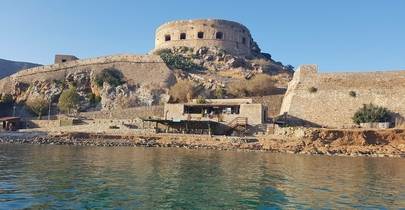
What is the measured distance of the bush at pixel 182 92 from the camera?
4938 centimetres

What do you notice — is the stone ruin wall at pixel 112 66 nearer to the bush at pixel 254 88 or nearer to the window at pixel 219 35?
the bush at pixel 254 88

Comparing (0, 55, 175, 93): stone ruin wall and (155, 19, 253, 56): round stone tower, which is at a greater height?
(155, 19, 253, 56): round stone tower

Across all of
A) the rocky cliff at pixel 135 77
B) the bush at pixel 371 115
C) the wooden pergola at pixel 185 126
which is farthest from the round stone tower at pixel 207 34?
the bush at pixel 371 115

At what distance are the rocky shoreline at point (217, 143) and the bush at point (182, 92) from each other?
12.4 m

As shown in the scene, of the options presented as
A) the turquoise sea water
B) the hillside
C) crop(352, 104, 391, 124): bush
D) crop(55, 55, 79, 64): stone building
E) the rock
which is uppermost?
the hillside

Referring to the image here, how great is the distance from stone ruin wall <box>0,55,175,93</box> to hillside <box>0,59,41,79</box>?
48886 mm

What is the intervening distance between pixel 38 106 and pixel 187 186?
140 ft

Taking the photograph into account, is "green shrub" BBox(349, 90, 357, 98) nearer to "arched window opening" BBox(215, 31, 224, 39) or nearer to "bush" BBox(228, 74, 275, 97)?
"bush" BBox(228, 74, 275, 97)

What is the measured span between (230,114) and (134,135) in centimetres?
933

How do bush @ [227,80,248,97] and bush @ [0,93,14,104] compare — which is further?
bush @ [0,93,14,104]

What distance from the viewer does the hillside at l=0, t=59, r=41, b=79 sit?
342 ft

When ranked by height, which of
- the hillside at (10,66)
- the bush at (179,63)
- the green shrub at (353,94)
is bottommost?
the green shrub at (353,94)

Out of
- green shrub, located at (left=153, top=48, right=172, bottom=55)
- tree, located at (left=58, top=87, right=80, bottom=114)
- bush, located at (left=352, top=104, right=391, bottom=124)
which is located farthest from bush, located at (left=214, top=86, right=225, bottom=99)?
tree, located at (left=58, top=87, right=80, bottom=114)

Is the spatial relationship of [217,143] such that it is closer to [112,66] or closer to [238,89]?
[238,89]
